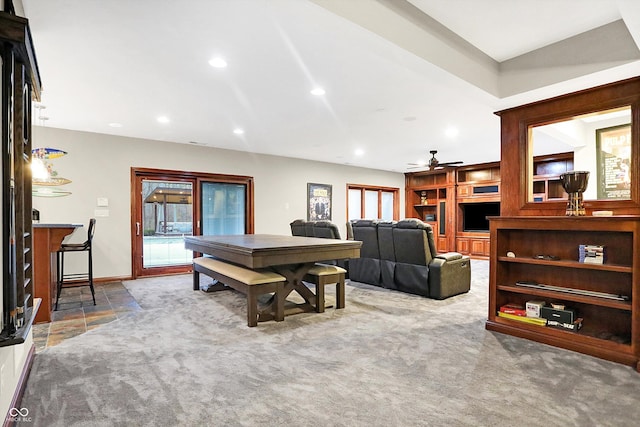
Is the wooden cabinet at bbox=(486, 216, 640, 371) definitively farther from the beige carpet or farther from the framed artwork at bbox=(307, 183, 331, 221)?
the framed artwork at bbox=(307, 183, 331, 221)

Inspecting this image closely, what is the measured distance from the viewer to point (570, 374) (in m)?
2.31

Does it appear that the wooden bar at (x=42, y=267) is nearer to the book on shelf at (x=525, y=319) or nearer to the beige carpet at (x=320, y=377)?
the beige carpet at (x=320, y=377)

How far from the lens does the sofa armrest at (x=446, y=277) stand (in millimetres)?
4359

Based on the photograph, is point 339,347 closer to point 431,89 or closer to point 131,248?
point 431,89

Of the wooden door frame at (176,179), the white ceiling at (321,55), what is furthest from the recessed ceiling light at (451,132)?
the wooden door frame at (176,179)

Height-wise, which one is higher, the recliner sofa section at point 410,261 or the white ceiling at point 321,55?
the white ceiling at point 321,55

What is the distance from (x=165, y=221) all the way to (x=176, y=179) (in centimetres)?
82

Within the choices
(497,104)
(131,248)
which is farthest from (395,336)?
(131,248)

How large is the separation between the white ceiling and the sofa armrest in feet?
6.49

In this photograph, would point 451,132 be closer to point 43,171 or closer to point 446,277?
point 446,277

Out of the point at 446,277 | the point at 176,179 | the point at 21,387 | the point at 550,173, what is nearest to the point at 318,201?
the point at 176,179

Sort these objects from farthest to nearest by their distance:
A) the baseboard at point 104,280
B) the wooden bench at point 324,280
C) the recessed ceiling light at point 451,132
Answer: the recessed ceiling light at point 451,132 → the baseboard at point 104,280 → the wooden bench at point 324,280

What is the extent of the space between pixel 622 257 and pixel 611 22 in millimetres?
1766

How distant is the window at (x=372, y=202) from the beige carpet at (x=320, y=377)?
610 centimetres
